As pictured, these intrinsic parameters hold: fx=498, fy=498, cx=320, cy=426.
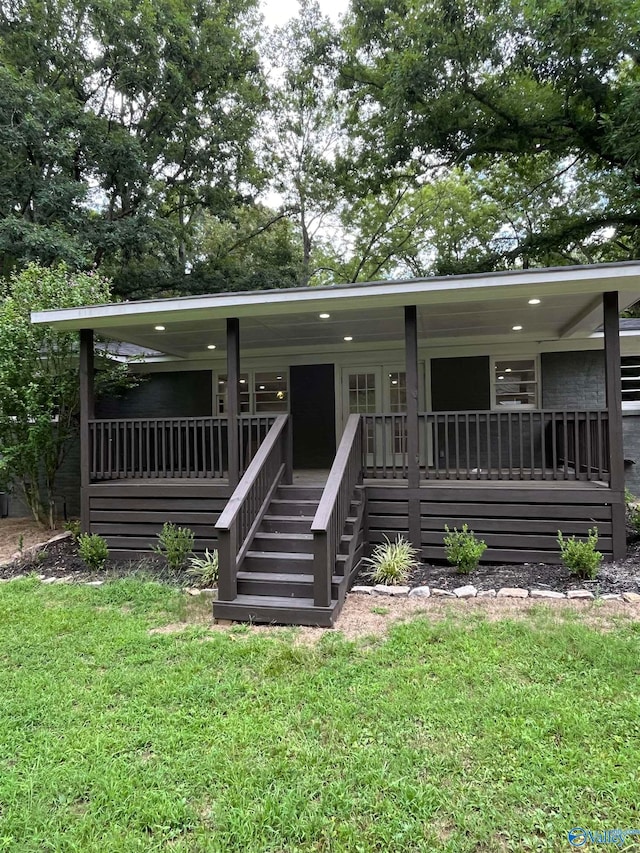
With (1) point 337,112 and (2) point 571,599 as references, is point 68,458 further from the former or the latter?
(1) point 337,112

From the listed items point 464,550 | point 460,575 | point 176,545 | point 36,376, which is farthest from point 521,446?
point 36,376

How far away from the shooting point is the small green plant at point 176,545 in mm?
5598

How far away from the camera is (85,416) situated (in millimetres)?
6504

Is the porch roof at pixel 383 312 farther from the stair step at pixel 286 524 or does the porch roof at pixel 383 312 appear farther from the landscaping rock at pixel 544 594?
the landscaping rock at pixel 544 594

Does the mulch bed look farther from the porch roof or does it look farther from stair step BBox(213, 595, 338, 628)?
the porch roof

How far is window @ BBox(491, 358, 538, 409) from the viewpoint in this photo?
27.7 feet

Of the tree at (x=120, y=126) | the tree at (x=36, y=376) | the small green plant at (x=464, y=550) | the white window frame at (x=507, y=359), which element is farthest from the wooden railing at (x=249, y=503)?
the tree at (x=120, y=126)

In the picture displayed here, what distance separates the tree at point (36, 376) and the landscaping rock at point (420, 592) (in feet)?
18.1

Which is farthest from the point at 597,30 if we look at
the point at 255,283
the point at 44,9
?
the point at 44,9

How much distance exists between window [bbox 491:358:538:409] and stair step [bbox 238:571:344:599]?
17.6 ft

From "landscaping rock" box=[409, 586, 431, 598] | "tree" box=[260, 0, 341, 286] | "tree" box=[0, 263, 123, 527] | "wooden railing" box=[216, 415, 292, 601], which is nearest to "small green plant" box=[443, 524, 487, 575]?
"landscaping rock" box=[409, 586, 431, 598]

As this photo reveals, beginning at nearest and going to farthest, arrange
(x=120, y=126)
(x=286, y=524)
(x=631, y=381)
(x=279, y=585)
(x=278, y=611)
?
1. (x=278, y=611)
2. (x=279, y=585)
3. (x=286, y=524)
4. (x=631, y=381)
5. (x=120, y=126)

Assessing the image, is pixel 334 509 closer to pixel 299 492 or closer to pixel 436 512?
pixel 299 492

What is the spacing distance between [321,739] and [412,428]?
374cm
